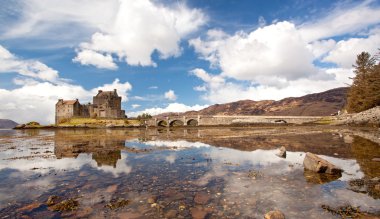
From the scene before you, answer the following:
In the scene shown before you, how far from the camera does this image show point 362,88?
278 ft

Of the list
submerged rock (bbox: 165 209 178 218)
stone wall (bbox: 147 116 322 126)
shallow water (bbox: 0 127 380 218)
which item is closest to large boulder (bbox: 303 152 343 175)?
shallow water (bbox: 0 127 380 218)

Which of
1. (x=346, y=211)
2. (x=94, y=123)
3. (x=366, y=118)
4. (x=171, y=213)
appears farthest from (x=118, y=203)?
(x=94, y=123)

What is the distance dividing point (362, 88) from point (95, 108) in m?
145

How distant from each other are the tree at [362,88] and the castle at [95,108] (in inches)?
5036

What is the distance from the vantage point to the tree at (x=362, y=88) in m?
79.2

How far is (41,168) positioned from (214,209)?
52.4 feet

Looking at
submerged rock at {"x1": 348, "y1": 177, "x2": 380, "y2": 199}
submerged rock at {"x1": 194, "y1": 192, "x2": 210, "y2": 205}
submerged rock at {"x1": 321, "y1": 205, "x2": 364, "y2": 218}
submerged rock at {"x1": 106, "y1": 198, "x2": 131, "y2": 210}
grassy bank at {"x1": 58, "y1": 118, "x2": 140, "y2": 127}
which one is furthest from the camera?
grassy bank at {"x1": 58, "y1": 118, "x2": 140, "y2": 127}

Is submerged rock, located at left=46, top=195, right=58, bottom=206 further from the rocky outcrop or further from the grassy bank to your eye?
the grassy bank

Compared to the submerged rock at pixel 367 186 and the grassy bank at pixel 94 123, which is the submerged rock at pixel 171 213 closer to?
the submerged rock at pixel 367 186

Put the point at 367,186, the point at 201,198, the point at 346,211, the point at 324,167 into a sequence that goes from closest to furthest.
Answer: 1. the point at 346,211
2. the point at 201,198
3. the point at 367,186
4. the point at 324,167

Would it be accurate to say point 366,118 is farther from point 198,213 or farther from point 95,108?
point 95,108

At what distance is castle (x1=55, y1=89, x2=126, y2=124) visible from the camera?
14662 cm

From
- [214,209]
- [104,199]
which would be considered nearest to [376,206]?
[214,209]

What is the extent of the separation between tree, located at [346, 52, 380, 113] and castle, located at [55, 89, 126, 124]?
12792 centimetres
